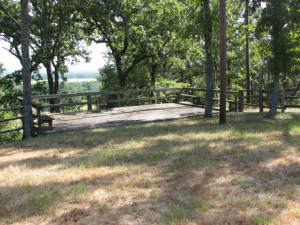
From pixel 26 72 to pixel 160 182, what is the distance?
26.3ft

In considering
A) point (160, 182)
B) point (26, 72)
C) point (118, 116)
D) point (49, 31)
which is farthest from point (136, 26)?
point (160, 182)

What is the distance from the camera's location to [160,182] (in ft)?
15.0

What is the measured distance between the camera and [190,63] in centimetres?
3666

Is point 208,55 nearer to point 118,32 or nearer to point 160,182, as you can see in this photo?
point 160,182

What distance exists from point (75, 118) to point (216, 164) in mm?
9194

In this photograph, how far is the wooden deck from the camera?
38.5ft

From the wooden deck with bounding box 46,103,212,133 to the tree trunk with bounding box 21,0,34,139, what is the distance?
970 mm

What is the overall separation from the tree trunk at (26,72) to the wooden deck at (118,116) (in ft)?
3.18

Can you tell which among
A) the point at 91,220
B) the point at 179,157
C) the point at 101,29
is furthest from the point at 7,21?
the point at 91,220

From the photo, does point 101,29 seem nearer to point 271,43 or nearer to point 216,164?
point 271,43

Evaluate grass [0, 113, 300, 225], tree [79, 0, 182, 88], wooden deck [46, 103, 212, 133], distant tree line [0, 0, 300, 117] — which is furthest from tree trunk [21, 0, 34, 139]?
tree [79, 0, 182, 88]

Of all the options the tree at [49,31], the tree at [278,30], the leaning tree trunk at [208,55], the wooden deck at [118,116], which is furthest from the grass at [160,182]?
the tree at [49,31]

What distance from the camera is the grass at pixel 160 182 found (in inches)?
139

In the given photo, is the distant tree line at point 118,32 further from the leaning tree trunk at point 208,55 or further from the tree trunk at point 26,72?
the tree trunk at point 26,72
